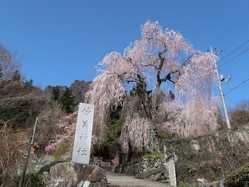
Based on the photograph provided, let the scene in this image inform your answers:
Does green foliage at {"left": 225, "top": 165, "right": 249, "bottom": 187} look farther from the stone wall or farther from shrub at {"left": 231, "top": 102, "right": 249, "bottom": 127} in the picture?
shrub at {"left": 231, "top": 102, "right": 249, "bottom": 127}

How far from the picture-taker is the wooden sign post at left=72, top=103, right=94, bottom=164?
17.5 feet

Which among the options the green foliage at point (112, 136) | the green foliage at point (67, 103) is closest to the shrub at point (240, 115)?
the green foliage at point (112, 136)

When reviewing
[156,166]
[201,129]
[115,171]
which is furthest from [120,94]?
[115,171]

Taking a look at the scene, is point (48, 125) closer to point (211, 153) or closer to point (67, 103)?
point (67, 103)

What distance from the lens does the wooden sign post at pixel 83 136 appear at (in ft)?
17.5

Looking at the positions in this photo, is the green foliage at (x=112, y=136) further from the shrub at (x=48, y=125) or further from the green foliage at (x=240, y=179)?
the green foliage at (x=240, y=179)

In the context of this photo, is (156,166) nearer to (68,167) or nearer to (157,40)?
(157,40)

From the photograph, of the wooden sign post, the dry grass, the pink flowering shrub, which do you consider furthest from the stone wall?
the dry grass

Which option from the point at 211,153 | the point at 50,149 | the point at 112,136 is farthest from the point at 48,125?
the point at 211,153

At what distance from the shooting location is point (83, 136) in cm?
568

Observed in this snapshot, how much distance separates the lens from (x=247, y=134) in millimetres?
9109

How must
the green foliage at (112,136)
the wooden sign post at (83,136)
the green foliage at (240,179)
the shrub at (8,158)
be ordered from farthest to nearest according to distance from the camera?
the green foliage at (112,136), the wooden sign post at (83,136), the green foliage at (240,179), the shrub at (8,158)

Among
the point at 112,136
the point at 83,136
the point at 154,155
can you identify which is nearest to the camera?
the point at 83,136

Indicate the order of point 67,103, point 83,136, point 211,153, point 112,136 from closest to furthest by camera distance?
point 83,136
point 211,153
point 112,136
point 67,103
